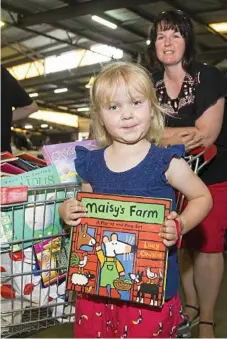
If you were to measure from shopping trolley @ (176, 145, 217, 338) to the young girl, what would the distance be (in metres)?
0.15

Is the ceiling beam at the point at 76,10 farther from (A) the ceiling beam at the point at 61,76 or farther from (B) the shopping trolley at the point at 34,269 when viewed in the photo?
(B) the shopping trolley at the point at 34,269

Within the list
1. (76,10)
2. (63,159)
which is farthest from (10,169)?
(76,10)

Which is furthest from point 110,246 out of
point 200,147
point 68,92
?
point 68,92

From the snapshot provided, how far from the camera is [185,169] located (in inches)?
52.5

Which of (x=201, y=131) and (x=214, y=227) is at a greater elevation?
(x=201, y=131)

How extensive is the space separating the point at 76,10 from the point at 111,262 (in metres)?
7.39

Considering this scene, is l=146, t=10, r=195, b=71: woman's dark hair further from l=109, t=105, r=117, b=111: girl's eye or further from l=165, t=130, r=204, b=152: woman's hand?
l=109, t=105, r=117, b=111: girl's eye

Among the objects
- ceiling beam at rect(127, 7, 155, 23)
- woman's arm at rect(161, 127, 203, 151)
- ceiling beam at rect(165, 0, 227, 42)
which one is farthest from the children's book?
ceiling beam at rect(127, 7, 155, 23)

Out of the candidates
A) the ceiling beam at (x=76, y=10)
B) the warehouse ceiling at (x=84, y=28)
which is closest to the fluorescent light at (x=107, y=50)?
the warehouse ceiling at (x=84, y=28)

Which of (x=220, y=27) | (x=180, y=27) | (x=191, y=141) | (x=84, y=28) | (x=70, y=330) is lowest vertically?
(x=70, y=330)

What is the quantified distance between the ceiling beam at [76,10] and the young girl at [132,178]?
613 centimetres

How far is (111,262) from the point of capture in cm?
121

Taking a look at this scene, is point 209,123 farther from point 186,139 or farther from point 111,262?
point 111,262

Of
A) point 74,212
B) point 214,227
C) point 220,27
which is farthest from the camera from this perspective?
point 220,27
